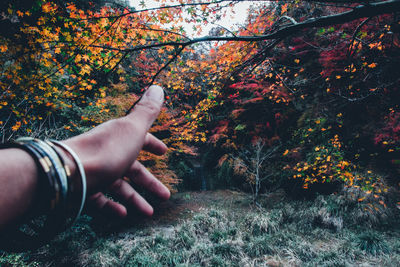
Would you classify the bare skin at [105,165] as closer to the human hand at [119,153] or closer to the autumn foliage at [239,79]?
the human hand at [119,153]

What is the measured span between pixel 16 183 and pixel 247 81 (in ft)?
22.0

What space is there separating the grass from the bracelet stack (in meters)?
3.72

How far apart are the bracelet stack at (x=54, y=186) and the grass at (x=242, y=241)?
3.72 meters

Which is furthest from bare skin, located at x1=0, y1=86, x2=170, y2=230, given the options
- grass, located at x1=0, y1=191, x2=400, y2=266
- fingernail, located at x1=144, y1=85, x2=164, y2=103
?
grass, located at x1=0, y1=191, x2=400, y2=266

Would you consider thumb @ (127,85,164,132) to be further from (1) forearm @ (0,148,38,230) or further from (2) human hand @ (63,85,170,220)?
(1) forearm @ (0,148,38,230)

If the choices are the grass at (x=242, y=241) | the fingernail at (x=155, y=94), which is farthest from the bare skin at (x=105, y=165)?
the grass at (x=242, y=241)

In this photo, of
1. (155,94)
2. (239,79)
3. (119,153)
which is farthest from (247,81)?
(119,153)

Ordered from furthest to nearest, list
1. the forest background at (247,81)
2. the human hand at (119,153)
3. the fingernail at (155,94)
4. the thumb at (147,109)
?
the forest background at (247,81) → the fingernail at (155,94) → the thumb at (147,109) → the human hand at (119,153)

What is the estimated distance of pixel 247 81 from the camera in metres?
6.43

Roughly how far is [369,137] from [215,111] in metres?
6.89

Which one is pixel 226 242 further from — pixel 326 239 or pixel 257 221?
pixel 326 239

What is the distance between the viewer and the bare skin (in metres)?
0.52

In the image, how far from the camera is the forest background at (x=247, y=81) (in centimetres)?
216

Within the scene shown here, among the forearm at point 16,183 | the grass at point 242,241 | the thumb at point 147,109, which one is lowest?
the grass at point 242,241
